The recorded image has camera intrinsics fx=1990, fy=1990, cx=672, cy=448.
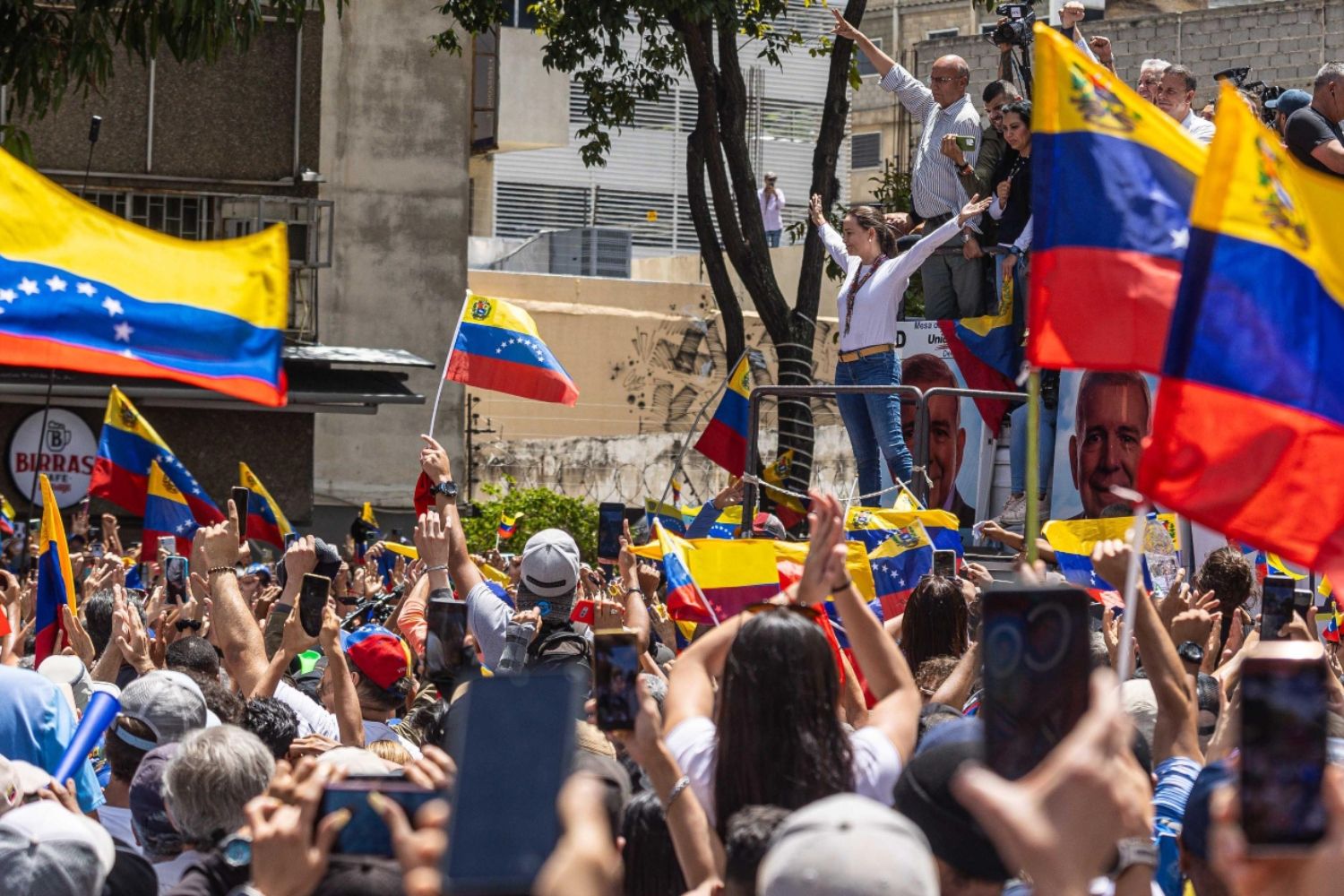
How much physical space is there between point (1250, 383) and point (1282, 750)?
7.27ft

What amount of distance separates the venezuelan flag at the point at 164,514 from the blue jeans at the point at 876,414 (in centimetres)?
410

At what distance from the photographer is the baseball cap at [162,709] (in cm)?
515

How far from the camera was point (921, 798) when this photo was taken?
356 centimetres

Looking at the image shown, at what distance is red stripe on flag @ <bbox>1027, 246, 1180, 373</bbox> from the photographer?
16.6 ft

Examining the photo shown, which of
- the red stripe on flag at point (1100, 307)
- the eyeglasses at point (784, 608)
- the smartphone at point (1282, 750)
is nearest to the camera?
the smartphone at point (1282, 750)

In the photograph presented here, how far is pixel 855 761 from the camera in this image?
388cm

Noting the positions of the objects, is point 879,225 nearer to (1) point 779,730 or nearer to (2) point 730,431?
(2) point 730,431

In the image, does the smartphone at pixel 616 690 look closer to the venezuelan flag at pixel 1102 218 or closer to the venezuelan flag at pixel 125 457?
the venezuelan flag at pixel 1102 218

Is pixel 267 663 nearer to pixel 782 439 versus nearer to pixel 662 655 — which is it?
pixel 662 655

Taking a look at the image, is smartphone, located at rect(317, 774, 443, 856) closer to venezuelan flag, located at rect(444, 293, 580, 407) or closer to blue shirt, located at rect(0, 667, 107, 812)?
blue shirt, located at rect(0, 667, 107, 812)

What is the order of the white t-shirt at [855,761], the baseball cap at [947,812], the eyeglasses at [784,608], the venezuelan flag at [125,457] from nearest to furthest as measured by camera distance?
the baseball cap at [947,812] < the white t-shirt at [855,761] < the eyeglasses at [784,608] < the venezuelan flag at [125,457]

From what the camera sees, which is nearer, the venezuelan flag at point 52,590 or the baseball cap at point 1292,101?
the venezuelan flag at point 52,590

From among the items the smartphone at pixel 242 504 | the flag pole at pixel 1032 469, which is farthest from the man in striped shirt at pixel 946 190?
the flag pole at pixel 1032 469

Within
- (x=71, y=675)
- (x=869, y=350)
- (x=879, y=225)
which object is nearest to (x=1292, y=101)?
(x=879, y=225)
